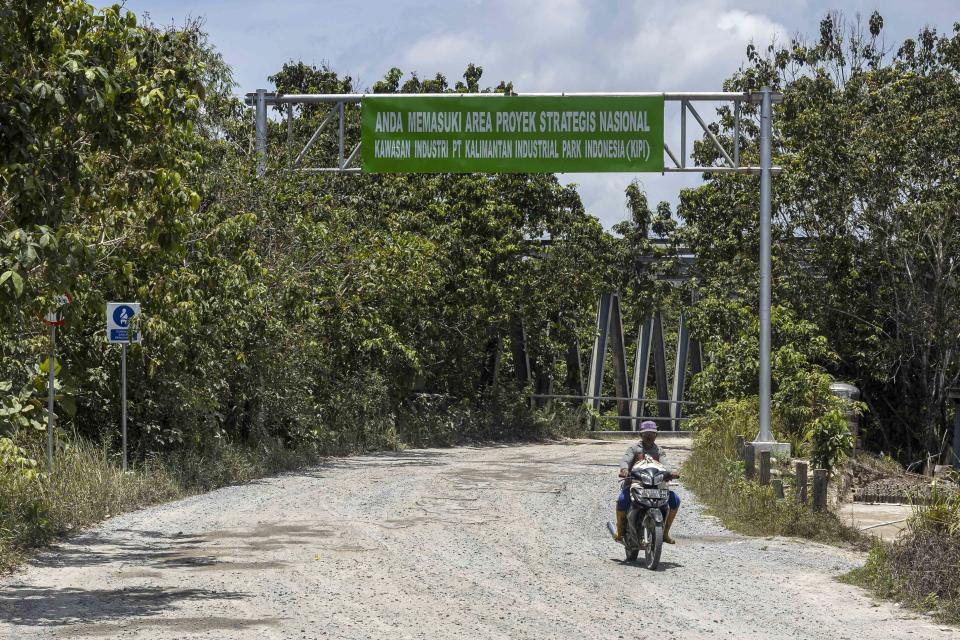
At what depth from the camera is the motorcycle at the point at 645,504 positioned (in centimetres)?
1132

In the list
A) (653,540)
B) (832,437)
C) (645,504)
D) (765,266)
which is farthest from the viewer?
(765,266)

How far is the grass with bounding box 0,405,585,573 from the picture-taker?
12312 mm

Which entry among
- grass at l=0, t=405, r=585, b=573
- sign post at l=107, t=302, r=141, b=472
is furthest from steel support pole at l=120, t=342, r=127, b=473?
grass at l=0, t=405, r=585, b=573

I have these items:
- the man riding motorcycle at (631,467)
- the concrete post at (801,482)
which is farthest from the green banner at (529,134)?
the man riding motorcycle at (631,467)

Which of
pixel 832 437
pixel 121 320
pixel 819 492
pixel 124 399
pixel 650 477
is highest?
pixel 121 320

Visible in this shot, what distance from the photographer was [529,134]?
22.4 metres

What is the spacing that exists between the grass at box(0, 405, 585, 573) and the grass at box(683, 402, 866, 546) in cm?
718

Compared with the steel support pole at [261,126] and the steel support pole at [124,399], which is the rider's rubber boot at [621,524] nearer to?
the steel support pole at [124,399]

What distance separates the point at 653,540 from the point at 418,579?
2.23 meters

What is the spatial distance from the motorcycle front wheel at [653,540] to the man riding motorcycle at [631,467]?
0.82 ft

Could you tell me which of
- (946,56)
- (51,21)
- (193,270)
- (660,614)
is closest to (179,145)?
(51,21)

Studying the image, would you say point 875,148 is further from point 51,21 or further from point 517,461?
point 51,21

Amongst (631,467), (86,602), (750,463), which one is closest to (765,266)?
(750,463)

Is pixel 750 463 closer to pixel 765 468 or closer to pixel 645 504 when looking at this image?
pixel 765 468
